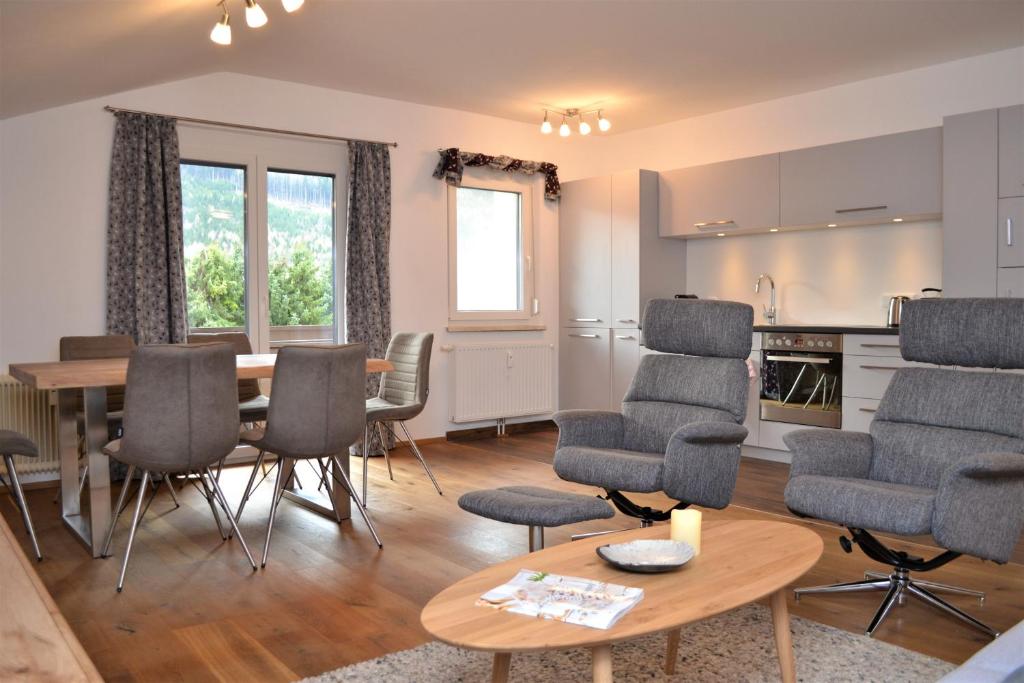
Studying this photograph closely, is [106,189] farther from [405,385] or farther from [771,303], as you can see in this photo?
[771,303]

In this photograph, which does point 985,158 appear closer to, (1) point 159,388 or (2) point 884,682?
(2) point 884,682

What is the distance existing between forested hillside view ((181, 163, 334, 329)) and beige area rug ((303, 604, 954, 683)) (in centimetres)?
366

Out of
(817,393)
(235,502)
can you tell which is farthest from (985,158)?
(235,502)

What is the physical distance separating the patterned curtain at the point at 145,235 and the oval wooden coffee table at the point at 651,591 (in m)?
3.80

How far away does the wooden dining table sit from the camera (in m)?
3.32

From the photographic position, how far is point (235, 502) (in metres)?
4.59

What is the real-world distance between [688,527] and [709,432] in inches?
45.6

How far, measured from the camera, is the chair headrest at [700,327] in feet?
12.3

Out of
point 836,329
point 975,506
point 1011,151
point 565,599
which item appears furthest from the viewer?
point 836,329

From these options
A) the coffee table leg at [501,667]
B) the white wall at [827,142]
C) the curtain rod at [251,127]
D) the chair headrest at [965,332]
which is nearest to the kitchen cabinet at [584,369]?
the white wall at [827,142]

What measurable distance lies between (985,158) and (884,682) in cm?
359

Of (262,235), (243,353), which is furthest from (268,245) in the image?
(243,353)

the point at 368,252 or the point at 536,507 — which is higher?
the point at 368,252

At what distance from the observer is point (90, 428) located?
141 inches
